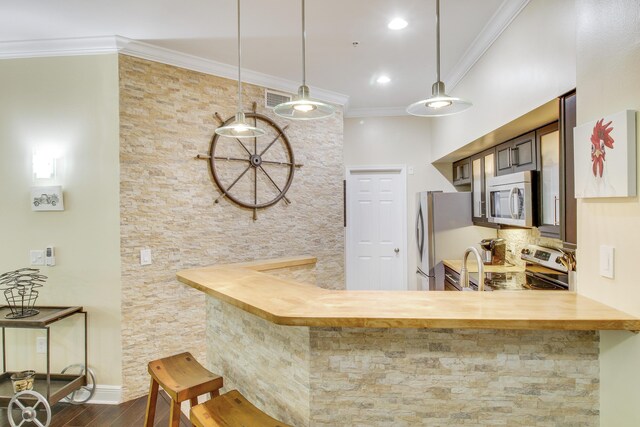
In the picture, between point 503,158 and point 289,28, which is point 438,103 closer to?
point 289,28

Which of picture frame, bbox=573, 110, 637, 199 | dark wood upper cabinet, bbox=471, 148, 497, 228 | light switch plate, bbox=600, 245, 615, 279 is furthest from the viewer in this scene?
dark wood upper cabinet, bbox=471, 148, 497, 228

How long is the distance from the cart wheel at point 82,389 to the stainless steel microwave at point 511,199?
3.42 metres

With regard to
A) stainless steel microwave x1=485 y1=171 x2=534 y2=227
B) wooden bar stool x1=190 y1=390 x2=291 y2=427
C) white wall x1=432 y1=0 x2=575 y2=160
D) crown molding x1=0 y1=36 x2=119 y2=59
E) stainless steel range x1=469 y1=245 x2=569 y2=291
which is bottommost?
wooden bar stool x1=190 y1=390 x2=291 y2=427

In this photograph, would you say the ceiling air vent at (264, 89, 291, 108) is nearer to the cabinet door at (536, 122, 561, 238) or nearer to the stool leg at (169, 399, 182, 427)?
the cabinet door at (536, 122, 561, 238)

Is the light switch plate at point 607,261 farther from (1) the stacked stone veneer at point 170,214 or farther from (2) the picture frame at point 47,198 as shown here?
(2) the picture frame at point 47,198

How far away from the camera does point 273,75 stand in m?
3.66

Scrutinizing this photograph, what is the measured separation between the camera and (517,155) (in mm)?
3020

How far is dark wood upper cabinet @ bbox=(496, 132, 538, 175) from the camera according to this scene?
277cm

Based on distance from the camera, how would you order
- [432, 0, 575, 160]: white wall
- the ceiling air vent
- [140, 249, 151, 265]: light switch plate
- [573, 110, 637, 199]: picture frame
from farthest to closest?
1. the ceiling air vent
2. [140, 249, 151, 265]: light switch plate
3. [432, 0, 575, 160]: white wall
4. [573, 110, 637, 199]: picture frame

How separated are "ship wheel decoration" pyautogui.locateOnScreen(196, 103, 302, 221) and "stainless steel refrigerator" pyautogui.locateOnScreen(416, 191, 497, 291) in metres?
1.56

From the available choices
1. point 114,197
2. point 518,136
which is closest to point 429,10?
point 518,136

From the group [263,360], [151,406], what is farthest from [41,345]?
[263,360]

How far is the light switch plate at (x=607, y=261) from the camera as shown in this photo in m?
1.44

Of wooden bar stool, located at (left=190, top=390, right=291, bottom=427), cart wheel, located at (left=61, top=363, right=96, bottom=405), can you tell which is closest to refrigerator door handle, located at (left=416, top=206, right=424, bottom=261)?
wooden bar stool, located at (left=190, top=390, right=291, bottom=427)
